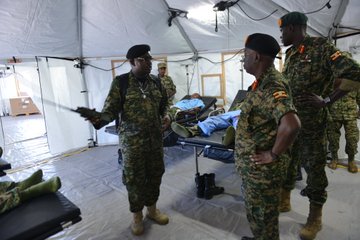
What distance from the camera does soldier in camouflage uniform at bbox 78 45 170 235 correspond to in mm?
1994

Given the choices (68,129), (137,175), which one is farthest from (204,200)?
(68,129)

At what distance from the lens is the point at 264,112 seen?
130 cm

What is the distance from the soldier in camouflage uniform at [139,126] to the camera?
6.54 feet

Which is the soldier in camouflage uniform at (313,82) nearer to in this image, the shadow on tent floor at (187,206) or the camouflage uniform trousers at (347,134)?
the shadow on tent floor at (187,206)

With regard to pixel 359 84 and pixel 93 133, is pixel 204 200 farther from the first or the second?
pixel 93 133

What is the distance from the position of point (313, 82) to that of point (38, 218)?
2.04m

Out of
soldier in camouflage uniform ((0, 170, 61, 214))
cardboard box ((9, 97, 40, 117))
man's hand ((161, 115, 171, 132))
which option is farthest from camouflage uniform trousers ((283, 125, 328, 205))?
cardboard box ((9, 97, 40, 117))

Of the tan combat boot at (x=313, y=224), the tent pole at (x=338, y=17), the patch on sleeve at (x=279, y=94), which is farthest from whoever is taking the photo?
the tent pole at (x=338, y=17)

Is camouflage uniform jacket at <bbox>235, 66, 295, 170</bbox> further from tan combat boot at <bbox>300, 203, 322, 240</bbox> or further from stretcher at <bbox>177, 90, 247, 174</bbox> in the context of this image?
tan combat boot at <bbox>300, 203, 322, 240</bbox>

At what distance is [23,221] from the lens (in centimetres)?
144

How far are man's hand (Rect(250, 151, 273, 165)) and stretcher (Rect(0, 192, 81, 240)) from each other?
1.15 meters

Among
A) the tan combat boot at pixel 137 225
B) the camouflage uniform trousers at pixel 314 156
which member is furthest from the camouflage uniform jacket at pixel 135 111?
the camouflage uniform trousers at pixel 314 156

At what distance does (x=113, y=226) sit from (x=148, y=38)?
336 centimetres

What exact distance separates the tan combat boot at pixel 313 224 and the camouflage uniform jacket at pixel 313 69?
2.34 ft
